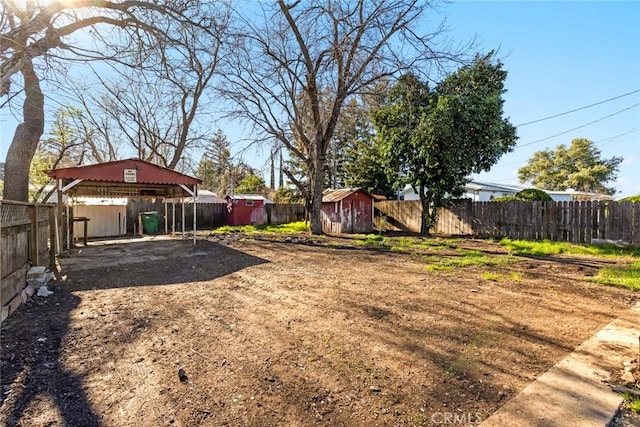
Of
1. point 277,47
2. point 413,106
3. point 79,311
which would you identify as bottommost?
point 79,311

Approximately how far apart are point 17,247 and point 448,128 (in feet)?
40.9

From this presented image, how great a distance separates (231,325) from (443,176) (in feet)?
39.6

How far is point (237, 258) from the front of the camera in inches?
324

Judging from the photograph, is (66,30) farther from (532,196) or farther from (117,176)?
(532,196)

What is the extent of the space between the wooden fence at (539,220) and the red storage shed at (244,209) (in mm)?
9719

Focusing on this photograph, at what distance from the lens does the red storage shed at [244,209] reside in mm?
21156

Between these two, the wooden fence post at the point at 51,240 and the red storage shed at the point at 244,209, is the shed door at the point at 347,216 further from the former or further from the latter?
the wooden fence post at the point at 51,240

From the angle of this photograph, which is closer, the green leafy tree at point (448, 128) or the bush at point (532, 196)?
the green leafy tree at point (448, 128)

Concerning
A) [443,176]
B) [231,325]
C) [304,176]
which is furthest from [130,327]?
[304,176]

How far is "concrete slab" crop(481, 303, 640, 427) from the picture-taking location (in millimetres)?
1932

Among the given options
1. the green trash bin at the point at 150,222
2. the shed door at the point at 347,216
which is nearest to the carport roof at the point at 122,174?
the green trash bin at the point at 150,222

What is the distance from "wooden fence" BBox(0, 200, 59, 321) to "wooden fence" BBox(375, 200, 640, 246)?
44.0 feet

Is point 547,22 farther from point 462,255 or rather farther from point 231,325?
point 231,325

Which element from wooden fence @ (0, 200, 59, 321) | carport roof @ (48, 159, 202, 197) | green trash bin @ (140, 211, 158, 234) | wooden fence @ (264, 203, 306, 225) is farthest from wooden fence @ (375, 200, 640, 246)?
wooden fence @ (0, 200, 59, 321)
